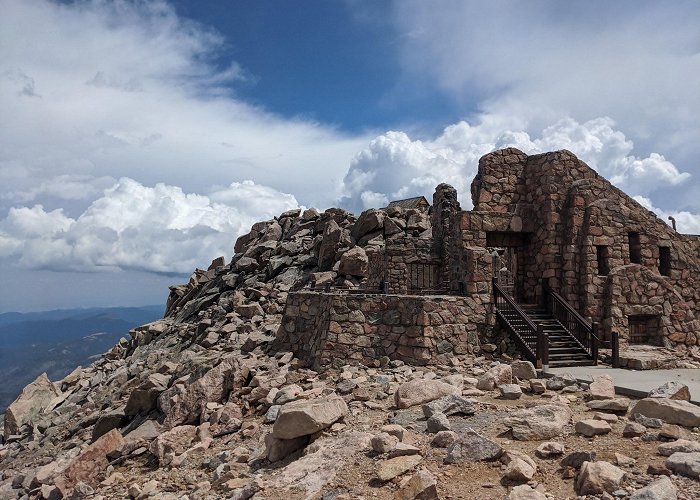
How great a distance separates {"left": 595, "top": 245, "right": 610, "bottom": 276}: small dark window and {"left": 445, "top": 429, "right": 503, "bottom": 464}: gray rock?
11867 millimetres

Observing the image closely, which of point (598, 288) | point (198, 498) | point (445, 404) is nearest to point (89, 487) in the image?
point (198, 498)

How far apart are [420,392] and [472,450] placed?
116 inches

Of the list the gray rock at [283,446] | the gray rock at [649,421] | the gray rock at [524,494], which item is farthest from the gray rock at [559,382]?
the gray rock at [283,446]

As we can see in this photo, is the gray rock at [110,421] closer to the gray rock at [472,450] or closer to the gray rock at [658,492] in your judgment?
the gray rock at [472,450]

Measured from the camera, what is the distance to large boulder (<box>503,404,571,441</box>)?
7371 millimetres

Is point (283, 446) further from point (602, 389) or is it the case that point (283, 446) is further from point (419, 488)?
point (602, 389)

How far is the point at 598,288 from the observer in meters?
16.4

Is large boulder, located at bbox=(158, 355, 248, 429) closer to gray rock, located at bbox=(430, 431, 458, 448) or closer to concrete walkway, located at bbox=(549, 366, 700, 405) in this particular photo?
gray rock, located at bbox=(430, 431, 458, 448)

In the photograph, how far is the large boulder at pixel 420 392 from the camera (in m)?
9.68

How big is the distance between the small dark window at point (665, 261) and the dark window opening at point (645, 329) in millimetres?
2164

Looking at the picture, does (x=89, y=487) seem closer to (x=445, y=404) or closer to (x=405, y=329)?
(x=445, y=404)

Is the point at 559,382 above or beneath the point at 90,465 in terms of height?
above

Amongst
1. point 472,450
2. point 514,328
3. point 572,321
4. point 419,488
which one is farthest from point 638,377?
point 419,488

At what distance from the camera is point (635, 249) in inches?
687
